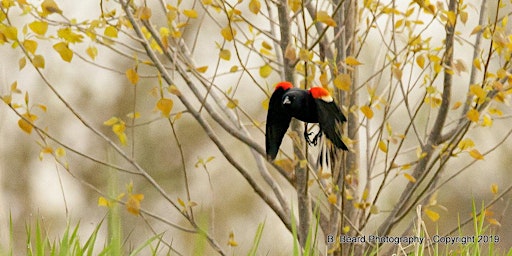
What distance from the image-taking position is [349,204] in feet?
8.07

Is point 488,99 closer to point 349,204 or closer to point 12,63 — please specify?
point 349,204

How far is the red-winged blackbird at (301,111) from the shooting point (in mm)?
1162

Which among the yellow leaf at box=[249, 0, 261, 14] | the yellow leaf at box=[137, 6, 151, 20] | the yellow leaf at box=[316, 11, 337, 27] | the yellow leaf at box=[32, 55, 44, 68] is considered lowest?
the yellow leaf at box=[316, 11, 337, 27]

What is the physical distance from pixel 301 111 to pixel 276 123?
0.07m

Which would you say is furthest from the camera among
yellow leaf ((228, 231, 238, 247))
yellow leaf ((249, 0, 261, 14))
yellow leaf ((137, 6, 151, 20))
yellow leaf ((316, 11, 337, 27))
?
yellow leaf ((228, 231, 238, 247))

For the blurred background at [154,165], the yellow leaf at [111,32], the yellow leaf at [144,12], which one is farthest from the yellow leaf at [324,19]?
the blurred background at [154,165]

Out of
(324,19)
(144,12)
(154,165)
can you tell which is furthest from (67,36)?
(154,165)

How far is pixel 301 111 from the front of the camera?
1.18 metres

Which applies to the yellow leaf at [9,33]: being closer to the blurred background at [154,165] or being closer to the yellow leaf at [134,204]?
the yellow leaf at [134,204]

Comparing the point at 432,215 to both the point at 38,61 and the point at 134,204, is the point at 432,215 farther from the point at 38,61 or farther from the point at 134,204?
the point at 38,61

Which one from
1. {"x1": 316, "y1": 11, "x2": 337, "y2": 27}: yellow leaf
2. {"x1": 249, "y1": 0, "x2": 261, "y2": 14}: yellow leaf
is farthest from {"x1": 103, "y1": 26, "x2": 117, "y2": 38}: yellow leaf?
{"x1": 316, "y1": 11, "x2": 337, "y2": 27}: yellow leaf

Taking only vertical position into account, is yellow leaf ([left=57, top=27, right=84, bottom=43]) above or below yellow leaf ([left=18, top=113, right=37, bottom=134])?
above

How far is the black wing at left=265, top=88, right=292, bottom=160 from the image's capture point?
1.21 metres

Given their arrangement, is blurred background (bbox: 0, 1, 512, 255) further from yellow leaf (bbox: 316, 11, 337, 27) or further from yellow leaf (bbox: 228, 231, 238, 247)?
yellow leaf (bbox: 316, 11, 337, 27)
